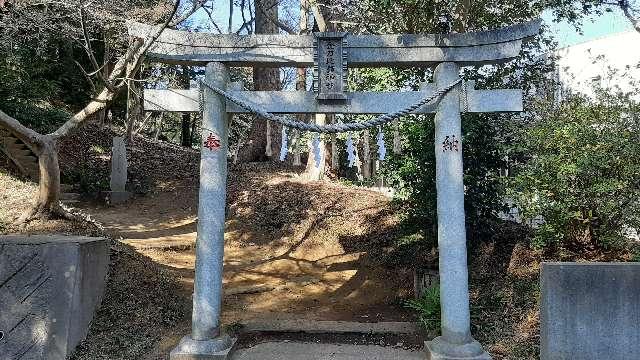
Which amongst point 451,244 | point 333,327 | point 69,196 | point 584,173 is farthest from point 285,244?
point 584,173

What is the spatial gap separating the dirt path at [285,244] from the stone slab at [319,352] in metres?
1.30

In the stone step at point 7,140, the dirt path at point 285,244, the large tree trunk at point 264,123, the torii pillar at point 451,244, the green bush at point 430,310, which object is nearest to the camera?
the torii pillar at point 451,244

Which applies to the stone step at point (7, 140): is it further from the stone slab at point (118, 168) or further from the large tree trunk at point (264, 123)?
the large tree trunk at point (264, 123)

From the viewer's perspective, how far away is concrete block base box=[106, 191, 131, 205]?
14.9m

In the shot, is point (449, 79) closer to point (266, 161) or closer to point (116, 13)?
point (116, 13)

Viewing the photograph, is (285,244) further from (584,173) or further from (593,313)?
(593,313)

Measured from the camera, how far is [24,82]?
45.6ft

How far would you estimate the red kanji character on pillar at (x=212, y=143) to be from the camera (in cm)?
606

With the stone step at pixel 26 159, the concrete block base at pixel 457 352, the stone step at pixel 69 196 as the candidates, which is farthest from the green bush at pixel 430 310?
the stone step at pixel 69 196

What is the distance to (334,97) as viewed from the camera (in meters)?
6.09

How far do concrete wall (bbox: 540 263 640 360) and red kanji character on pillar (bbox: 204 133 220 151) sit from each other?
13.3ft

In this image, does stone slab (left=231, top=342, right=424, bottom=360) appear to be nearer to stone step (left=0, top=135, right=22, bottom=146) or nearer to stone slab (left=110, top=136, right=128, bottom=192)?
stone step (left=0, top=135, right=22, bottom=146)

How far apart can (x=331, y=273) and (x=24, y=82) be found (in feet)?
34.8

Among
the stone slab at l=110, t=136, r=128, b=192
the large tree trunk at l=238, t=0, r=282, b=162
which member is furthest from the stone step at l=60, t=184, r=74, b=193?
the large tree trunk at l=238, t=0, r=282, b=162
